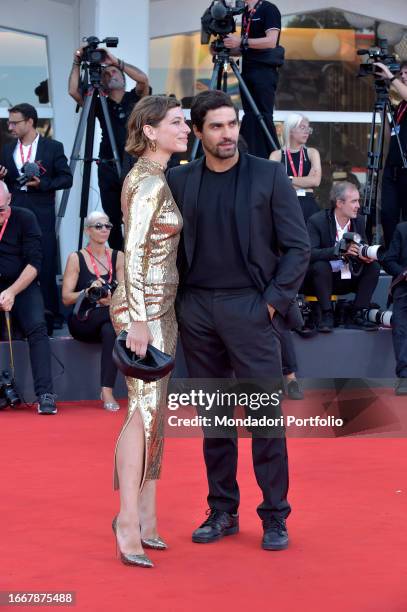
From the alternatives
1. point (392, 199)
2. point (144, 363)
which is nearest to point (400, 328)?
point (392, 199)

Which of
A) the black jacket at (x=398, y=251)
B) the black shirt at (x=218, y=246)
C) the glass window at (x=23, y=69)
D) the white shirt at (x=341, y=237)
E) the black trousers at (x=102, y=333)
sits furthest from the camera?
the glass window at (x=23, y=69)

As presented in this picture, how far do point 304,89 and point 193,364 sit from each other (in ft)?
24.9

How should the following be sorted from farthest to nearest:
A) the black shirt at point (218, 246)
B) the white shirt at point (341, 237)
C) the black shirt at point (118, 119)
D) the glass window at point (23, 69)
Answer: the glass window at point (23, 69) < the black shirt at point (118, 119) < the white shirt at point (341, 237) < the black shirt at point (218, 246)

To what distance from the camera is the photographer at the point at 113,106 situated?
866cm

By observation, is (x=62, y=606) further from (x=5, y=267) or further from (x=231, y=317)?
(x=5, y=267)

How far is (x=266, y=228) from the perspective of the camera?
426 cm

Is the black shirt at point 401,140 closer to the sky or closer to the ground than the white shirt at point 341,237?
closer to the sky

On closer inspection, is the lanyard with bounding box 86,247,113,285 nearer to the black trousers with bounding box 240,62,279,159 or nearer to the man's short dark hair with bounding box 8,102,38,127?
the man's short dark hair with bounding box 8,102,38,127

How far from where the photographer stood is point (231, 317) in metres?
4.23

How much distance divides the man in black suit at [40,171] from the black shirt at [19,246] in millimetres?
655

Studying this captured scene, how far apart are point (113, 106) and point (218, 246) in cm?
480

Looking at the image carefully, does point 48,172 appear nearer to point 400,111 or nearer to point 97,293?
point 97,293

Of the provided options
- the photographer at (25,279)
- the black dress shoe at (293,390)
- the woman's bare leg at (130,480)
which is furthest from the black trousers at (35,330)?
the woman's bare leg at (130,480)

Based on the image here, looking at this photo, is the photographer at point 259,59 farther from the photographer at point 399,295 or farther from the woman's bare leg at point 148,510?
the woman's bare leg at point 148,510
